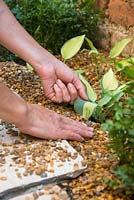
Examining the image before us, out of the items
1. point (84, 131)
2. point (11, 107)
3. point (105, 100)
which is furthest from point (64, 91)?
point (11, 107)

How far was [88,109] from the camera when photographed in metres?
1.92

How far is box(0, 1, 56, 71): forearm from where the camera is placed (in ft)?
6.54

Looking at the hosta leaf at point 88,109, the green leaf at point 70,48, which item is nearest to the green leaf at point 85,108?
the hosta leaf at point 88,109

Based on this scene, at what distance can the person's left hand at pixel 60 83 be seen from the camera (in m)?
1.99

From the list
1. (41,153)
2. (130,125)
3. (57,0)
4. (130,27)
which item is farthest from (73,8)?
(130,125)

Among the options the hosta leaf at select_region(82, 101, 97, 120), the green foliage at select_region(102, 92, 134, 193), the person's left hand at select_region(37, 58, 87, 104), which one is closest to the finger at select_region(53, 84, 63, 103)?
the person's left hand at select_region(37, 58, 87, 104)

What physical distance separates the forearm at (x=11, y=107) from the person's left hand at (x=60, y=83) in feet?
1.19

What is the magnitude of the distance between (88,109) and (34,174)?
0.47 meters

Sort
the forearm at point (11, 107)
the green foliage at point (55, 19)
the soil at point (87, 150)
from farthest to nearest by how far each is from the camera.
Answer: the green foliage at point (55, 19) < the forearm at point (11, 107) < the soil at point (87, 150)

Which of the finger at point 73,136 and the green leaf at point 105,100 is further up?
the green leaf at point 105,100

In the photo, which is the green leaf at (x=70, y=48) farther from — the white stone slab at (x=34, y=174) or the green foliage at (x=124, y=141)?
the green foliage at (x=124, y=141)

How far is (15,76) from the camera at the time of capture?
2.29 m

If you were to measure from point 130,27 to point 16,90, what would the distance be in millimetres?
754

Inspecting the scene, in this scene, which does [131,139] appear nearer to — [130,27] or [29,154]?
[29,154]
